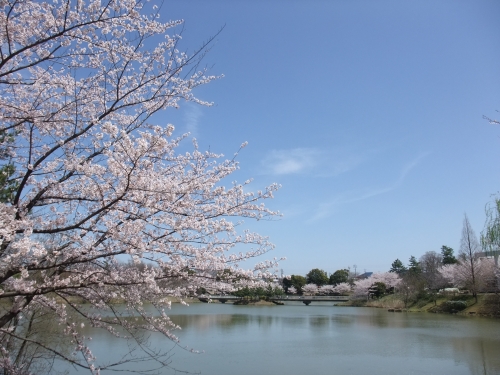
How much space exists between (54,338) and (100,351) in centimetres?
281

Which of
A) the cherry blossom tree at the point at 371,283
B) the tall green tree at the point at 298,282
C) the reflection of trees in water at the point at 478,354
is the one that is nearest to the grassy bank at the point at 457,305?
the cherry blossom tree at the point at 371,283

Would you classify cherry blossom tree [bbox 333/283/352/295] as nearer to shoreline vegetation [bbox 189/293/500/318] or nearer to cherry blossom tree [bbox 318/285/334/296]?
cherry blossom tree [bbox 318/285/334/296]

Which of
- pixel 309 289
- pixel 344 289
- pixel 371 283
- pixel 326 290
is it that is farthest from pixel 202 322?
pixel 326 290

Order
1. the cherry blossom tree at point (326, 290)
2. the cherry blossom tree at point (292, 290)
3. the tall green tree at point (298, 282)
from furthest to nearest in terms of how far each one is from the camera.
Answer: the tall green tree at point (298, 282), the cherry blossom tree at point (292, 290), the cherry blossom tree at point (326, 290)

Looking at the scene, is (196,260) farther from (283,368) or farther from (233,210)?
(283,368)

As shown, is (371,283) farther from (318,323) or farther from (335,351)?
(335,351)

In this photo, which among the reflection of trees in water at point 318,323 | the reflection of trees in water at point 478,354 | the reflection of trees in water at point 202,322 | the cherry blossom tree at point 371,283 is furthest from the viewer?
the cherry blossom tree at point 371,283

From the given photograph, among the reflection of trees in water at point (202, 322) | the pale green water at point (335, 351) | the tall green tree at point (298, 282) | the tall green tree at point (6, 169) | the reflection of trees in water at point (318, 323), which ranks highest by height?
the tall green tree at point (6, 169)

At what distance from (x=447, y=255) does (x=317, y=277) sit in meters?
15.9

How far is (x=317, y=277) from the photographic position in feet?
155

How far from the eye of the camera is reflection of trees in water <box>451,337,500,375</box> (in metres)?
8.26

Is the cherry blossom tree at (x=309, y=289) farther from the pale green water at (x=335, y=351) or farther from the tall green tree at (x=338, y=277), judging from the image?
the pale green water at (x=335, y=351)

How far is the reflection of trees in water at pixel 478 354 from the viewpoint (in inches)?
325

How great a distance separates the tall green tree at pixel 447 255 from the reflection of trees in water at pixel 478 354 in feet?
89.9
